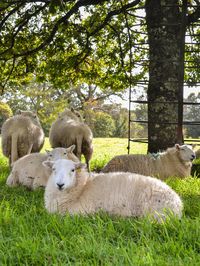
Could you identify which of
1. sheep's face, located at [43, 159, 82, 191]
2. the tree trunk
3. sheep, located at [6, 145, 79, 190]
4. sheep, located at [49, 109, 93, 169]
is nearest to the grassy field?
sheep's face, located at [43, 159, 82, 191]

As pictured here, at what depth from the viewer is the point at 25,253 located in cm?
323

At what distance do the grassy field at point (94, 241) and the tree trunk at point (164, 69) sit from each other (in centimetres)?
498

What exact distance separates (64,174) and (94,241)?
1390 millimetres

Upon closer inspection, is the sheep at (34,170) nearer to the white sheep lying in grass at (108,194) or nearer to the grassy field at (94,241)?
the white sheep lying in grass at (108,194)

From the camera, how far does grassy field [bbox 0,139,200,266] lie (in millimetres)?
3078

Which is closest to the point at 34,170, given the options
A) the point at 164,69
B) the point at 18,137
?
Result: the point at 18,137

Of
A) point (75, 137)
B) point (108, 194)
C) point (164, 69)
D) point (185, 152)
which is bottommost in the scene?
point (108, 194)

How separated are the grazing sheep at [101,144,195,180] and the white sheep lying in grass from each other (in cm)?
305

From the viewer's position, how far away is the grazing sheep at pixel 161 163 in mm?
7848

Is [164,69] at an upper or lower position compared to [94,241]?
upper

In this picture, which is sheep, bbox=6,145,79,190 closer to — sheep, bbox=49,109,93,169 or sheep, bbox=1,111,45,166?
sheep, bbox=1,111,45,166

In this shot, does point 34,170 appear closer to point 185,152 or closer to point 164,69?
point 185,152

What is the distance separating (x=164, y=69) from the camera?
893 centimetres

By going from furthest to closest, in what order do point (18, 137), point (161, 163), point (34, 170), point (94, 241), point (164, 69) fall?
point (18, 137)
point (164, 69)
point (161, 163)
point (34, 170)
point (94, 241)
